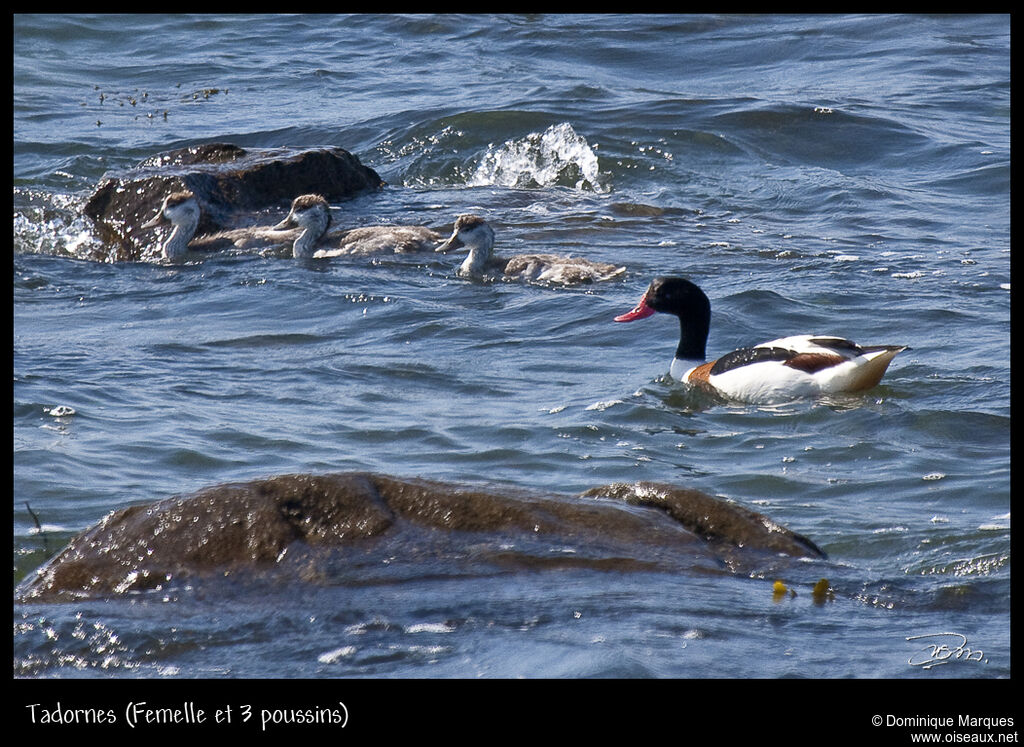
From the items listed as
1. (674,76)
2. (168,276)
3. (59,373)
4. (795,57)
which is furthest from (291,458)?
(795,57)

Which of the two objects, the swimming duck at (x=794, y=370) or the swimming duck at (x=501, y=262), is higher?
the swimming duck at (x=501, y=262)

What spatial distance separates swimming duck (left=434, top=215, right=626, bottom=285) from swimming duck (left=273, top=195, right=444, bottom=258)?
2.25ft

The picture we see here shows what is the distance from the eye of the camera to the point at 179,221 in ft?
44.8

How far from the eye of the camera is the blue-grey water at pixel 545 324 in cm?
489

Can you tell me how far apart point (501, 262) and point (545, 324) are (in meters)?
1.72

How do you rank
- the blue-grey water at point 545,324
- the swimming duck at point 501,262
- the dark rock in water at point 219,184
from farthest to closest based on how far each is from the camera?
the dark rock in water at point 219,184 → the swimming duck at point 501,262 → the blue-grey water at point 545,324

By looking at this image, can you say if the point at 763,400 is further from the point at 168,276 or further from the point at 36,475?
the point at 168,276

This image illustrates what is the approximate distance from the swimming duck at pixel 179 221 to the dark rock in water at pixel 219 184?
0.31 metres
